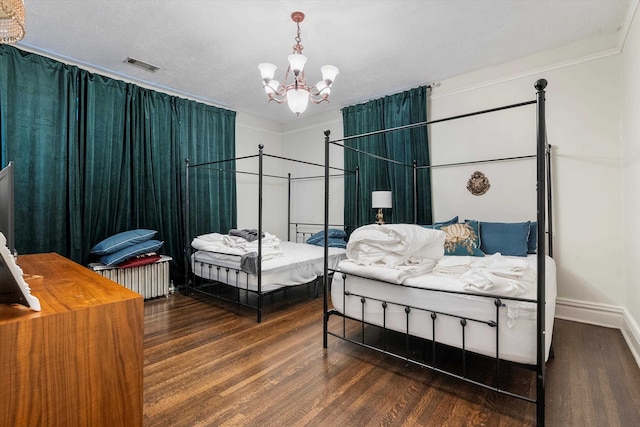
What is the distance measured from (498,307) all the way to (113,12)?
11.3ft

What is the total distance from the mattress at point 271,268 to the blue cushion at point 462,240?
1.33m

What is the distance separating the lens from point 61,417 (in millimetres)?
910

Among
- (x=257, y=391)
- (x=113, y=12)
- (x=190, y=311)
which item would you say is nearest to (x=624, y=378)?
(x=257, y=391)

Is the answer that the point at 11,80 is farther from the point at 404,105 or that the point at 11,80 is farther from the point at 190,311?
the point at 404,105

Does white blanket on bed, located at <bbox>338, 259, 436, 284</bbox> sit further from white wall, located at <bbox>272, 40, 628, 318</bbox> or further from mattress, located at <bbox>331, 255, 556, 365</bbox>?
white wall, located at <bbox>272, 40, 628, 318</bbox>

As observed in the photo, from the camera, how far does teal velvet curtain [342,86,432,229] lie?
152 inches

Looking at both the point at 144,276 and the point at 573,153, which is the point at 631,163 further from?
the point at 144,276

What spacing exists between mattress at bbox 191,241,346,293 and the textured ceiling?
6.89ft

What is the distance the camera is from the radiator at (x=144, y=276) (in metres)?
3.24

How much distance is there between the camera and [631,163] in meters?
2.48

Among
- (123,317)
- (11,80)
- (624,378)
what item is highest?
(11,80)

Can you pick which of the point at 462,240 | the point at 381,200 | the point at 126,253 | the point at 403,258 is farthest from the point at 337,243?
the point at 126,253

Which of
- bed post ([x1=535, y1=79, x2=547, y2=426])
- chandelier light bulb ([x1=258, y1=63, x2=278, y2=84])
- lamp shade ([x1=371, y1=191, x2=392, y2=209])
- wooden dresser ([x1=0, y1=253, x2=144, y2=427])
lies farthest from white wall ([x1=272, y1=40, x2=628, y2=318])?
wooden dresser ([x1=0, y1=253, x2=144, y2=427])

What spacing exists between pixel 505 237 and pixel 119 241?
3.93 m
